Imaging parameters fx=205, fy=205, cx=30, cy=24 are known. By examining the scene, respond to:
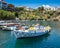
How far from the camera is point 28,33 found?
25.4 metres

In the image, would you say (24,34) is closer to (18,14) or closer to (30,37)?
(30,37)

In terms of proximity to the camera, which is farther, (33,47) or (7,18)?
(7,18)

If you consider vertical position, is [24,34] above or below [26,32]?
below

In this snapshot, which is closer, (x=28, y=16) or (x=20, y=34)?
(x=20, y=34)

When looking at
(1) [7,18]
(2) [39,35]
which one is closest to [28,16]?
(1) [7,18]

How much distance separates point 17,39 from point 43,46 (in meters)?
4.85

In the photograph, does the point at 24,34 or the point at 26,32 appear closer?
the point at 24,34

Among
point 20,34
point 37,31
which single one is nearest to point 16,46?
point 20,34

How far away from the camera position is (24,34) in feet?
82.3

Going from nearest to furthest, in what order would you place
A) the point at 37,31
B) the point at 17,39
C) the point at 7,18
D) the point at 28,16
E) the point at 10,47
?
the point at 10,47 → the point at 17,39 → the point at 37,31 → the point at 7,18 → the point at 28,16

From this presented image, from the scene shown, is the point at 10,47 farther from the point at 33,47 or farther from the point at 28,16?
the point at 28,16

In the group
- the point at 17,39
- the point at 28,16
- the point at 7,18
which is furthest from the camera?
the point at 28,16

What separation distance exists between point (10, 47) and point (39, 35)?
25.8ft

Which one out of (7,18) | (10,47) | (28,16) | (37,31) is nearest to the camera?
(10,47)
